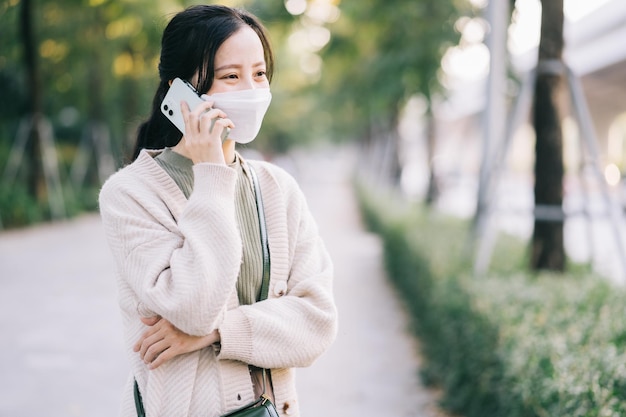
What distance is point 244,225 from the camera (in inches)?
68.3

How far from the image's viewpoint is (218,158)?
1.57 m

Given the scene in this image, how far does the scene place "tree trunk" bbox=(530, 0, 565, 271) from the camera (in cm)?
577

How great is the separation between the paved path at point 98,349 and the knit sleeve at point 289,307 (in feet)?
6.18

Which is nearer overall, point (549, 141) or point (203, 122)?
point (203, 122)

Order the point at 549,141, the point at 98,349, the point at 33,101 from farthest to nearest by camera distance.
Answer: the point at 33,101 < the point at 98,349 < the point at 549,141

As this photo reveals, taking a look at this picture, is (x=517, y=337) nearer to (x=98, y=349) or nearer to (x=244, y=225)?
(x=244, y=225)

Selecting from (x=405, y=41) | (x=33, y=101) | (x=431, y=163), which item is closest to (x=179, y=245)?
(x=405, y=41)

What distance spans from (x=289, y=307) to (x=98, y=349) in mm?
4716

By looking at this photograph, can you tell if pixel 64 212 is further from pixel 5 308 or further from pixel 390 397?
pixel 390 397

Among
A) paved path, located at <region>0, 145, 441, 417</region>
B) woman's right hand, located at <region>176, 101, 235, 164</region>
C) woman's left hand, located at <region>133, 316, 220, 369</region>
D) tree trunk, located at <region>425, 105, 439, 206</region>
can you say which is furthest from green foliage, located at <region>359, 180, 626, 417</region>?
tree trunk, located at <region>425, 105, 439, 206</region>

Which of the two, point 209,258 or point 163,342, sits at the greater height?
point 209,258

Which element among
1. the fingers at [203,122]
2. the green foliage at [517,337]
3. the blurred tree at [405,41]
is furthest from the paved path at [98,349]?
the blurred tree at [405,41]

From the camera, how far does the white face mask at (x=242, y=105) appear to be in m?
1.63

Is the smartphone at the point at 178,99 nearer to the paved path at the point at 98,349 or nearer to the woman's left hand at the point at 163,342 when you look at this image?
the woman's left hand at the point at 163,342
